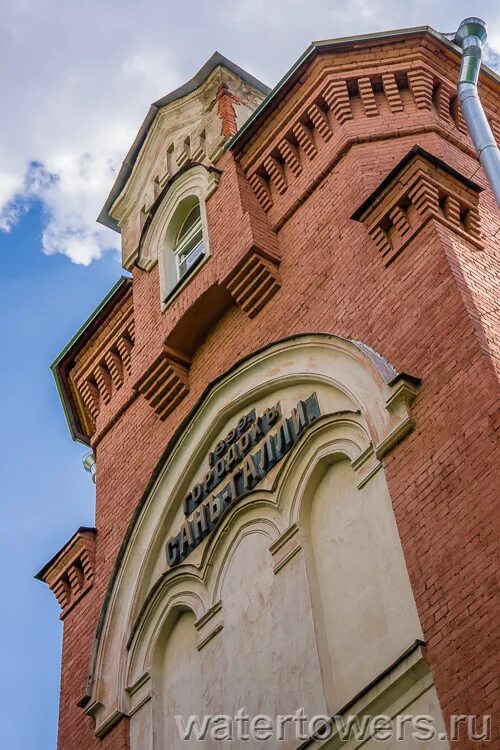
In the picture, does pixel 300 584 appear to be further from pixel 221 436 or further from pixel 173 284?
pixel 173 284

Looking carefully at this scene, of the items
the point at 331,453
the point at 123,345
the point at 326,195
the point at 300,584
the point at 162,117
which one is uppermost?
the point at 162,117

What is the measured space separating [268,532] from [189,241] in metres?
5.91

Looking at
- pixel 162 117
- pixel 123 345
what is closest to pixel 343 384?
pixel 123 345

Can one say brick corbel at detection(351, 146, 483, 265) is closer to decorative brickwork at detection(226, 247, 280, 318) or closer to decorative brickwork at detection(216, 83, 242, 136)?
decorative brickwork at detection(226, 247, 280, 318)

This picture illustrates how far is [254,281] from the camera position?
13266 millimetres

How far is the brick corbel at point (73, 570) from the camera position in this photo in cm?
1438

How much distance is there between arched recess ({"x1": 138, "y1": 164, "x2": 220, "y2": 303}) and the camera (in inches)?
614

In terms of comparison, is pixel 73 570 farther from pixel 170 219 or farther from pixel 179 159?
pixel 179 159

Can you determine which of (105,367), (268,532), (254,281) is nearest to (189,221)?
(105,367)

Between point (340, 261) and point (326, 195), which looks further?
point (326, 195)

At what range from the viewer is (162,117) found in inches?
698

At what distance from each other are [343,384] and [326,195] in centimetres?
306

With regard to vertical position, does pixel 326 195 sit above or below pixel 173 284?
below

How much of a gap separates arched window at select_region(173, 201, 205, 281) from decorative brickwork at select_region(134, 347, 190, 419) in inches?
61.1
